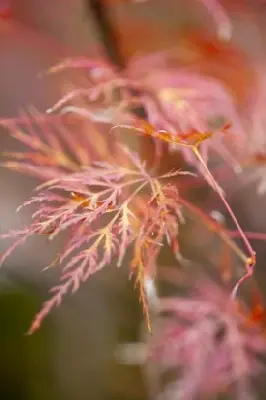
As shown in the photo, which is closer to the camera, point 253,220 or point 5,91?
point 253,220

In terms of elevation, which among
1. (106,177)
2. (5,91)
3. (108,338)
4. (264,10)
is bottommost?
(108,338)

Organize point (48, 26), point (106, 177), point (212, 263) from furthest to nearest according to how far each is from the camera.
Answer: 1. point (48, 26)
2. point (212, 263)
3. point (106, 177)

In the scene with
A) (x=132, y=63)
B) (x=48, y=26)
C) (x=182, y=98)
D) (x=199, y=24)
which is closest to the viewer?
(x=182, y=98)

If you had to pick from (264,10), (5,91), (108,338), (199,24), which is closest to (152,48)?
(199,24)

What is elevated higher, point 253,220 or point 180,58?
point 180,58

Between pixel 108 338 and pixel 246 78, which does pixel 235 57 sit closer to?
pixel 246 78

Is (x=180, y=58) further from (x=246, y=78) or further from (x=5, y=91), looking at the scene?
(x=5, y=91)

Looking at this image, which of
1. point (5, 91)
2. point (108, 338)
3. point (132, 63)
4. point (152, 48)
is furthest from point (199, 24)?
point (108, 338)
